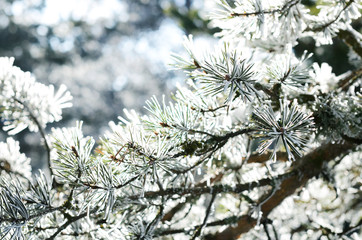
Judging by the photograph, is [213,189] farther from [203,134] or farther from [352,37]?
[352,37]

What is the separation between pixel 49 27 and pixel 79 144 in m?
12.0

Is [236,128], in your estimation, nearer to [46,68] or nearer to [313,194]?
[313,194]

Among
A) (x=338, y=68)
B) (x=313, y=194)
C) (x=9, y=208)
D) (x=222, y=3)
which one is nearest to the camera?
(x=9, y=208)

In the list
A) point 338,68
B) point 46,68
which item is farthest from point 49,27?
point 338,68

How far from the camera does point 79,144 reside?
80 cm

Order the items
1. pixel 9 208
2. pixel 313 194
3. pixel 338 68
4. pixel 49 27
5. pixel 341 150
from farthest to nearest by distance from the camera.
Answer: pixel 49 27 < pixel 338 68 < pixel 313 194 < pixel 341 150 < pixel 9 208

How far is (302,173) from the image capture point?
1.23 m

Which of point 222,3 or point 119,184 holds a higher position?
point 222,3

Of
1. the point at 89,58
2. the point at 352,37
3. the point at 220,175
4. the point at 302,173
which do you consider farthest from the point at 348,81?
the point at 89,58

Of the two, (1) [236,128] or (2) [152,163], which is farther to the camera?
(1) [236,128]

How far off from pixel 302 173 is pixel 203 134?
0.51 metres

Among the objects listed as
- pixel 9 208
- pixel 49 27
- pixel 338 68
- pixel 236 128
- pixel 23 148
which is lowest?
pixel 9 208

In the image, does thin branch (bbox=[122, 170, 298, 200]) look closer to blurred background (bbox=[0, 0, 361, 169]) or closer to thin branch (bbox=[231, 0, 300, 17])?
thin branch (bbox=[231, 0, 300, 17])

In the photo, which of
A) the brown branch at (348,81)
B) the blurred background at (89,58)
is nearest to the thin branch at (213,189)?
the brown branch at (348,81)
